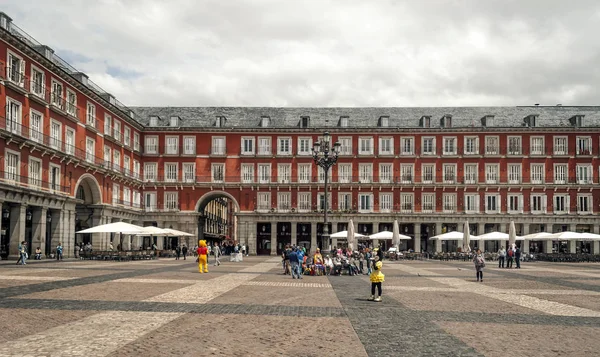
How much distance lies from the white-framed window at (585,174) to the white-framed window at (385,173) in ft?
64.9

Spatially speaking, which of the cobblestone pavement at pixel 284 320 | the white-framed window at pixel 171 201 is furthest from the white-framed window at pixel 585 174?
the cobblestone pavement at pixel 284 320

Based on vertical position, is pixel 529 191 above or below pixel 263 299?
above

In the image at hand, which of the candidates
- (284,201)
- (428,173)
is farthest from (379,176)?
(284,201)

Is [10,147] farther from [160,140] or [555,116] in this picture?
[555,116]

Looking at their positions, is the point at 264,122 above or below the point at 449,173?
above

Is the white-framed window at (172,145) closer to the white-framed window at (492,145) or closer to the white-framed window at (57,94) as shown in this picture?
the white-framed window at (57,94)

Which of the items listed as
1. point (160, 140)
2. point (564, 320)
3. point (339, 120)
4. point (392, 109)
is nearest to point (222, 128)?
point (160, 140)

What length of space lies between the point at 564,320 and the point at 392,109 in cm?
5711

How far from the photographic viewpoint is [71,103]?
4591 centimetres

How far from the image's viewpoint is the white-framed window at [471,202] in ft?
211

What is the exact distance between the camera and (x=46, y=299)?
51.0ft

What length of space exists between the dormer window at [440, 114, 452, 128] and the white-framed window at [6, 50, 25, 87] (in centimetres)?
4250

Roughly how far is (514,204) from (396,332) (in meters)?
56.5

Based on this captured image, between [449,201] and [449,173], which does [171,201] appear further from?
[449,173]
